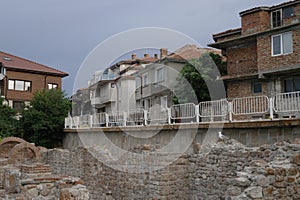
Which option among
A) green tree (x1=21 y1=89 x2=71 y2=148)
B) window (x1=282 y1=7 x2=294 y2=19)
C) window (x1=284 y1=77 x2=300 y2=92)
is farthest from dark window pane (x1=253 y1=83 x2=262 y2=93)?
green tree (x1=21 y1=89 x2=71 y2=148)

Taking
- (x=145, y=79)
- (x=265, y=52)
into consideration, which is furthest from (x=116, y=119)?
(x=145, y=79)

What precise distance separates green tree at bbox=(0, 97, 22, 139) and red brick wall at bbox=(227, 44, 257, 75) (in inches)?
641

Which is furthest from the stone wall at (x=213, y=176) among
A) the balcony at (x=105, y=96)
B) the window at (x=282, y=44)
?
the balcony at (x=105, y=96)

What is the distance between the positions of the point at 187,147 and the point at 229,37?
1144cm

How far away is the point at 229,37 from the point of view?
71.6ft

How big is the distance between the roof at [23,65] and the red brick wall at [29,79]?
1.83 feet

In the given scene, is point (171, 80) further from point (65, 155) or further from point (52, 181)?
point (52, 181)

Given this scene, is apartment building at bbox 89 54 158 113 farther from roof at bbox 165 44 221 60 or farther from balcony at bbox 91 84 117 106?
roof at bbox 165 44 221 60

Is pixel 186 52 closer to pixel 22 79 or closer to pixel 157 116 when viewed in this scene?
pixel 157 116

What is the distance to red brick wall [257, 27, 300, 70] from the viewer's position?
56.7ft

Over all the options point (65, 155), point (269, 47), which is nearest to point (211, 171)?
point (65, 155)

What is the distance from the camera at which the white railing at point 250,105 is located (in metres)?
11.8

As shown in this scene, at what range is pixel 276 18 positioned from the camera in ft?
63.7

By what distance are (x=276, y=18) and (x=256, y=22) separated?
1124 mm
